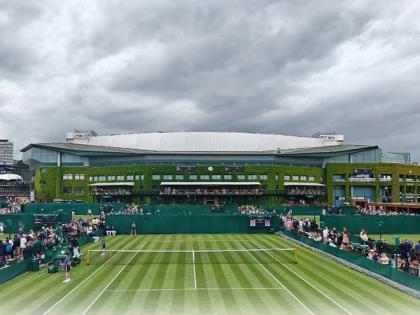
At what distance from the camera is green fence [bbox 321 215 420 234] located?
57.2 metres

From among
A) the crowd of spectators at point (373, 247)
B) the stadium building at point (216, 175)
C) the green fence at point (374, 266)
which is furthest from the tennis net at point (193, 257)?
the stadium building at point (216, 175)

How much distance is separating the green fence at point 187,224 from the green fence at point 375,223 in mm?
6944

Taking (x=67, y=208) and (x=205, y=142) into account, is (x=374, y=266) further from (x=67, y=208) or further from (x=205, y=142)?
(x=205, y=142)

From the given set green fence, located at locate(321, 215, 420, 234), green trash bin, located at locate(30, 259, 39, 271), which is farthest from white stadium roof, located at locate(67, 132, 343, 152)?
green trash bin, located at locate(30, 259, 39, 271)

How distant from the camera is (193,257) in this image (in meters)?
38.4

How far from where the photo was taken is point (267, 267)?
111 ft

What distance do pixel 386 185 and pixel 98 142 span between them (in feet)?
298

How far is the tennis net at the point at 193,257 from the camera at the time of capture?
36.1 metres

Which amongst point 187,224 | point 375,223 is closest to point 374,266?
point 375,223

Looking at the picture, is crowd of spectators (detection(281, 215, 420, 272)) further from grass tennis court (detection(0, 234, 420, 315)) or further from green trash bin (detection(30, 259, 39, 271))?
green trash bin (detection(30, 259, 39, 271))

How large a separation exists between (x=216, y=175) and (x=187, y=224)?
6444cm

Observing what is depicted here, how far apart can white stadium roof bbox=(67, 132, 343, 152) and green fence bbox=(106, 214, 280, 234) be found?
8385 cm

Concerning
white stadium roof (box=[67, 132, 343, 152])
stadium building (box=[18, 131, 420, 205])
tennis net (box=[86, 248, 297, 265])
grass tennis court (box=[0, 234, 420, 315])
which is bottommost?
grass tennis court (box=[0, 234, 420, 315])

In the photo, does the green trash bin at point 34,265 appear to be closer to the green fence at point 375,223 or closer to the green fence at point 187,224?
the green fence at point 187,224
